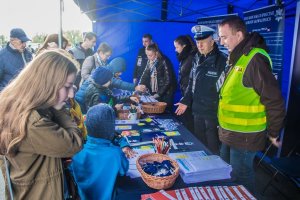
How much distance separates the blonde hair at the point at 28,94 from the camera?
123 centimetres

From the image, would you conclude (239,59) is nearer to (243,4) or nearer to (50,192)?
(50,192)

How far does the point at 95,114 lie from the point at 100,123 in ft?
0.23

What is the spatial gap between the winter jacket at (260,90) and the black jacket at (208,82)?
729 mm

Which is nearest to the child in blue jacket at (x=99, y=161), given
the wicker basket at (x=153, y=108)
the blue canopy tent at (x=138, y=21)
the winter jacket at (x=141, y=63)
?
the wicker basket at (x=153, y=108)

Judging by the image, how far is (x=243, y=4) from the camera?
4.47 metres

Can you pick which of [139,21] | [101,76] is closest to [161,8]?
[139,21]

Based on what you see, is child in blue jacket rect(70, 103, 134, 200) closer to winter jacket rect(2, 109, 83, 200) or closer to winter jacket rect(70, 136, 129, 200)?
winter jacket rect(70, 136, 129, 200)

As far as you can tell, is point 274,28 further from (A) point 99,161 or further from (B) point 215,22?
(A) point 99,161

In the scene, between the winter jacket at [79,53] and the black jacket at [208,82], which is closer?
the black jacket at [208,82]

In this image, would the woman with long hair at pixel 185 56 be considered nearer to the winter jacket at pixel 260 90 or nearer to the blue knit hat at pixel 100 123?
the winter jacket at pixel 260 90

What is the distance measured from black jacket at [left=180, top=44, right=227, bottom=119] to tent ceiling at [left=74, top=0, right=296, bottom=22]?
1587mm

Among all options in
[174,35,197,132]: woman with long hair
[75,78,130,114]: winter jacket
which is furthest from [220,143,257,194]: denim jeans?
[174,35,197,132]: woman with long hair

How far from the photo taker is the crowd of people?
4.19 ft

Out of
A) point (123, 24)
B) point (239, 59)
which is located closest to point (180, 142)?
point (239, 59)
